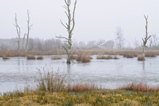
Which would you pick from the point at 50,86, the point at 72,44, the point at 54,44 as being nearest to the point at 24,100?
the point at 50,86

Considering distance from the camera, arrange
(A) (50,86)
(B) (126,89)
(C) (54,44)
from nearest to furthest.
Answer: (A) (50,86), (B) (126,89), (C) (54,44)

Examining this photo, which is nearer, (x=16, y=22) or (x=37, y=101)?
(x=37, y=101)

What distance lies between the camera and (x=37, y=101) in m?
5.23

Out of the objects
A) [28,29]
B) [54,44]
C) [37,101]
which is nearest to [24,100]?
[37,101]

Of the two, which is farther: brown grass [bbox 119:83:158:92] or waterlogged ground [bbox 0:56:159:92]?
waterlogged ground [bbox 0:56:159:92]

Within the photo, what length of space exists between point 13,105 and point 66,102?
131cm

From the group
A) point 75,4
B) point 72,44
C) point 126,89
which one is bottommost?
point 126,89

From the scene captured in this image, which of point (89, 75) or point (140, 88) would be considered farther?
point (89, 75)

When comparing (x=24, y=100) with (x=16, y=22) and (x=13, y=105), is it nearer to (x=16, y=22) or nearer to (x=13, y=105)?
(x=13, y=105)

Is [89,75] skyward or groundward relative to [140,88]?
groundward

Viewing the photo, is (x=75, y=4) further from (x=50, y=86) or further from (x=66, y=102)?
(x=66, y=102)

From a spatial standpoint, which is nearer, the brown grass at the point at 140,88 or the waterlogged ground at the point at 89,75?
the brown grass at the point at 140,88

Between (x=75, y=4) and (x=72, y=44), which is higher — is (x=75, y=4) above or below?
above

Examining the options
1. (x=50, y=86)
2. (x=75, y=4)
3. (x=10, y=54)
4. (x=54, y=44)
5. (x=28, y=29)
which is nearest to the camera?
(x=50, y=86)
